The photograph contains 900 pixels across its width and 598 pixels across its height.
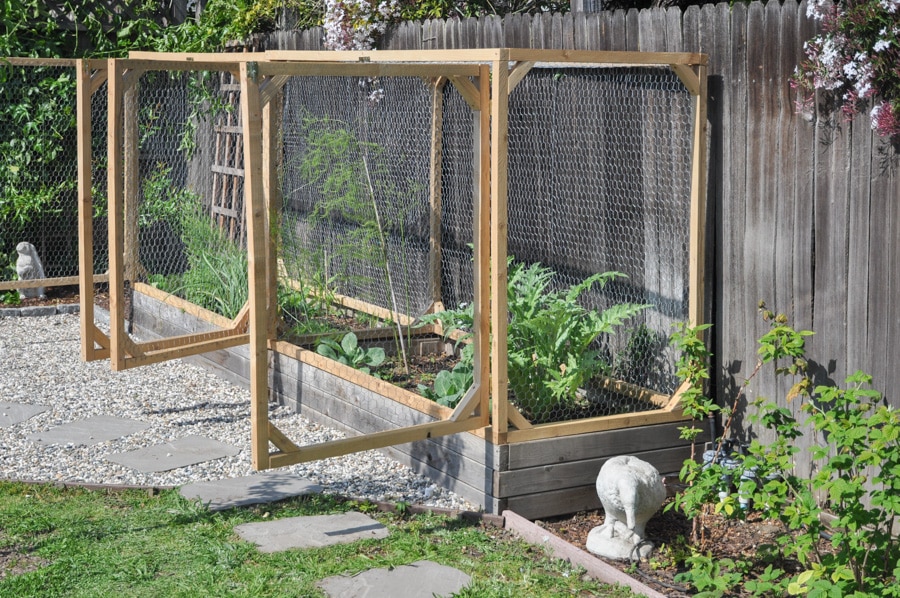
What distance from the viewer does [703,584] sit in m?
3.69

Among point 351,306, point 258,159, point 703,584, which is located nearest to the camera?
point 703,584

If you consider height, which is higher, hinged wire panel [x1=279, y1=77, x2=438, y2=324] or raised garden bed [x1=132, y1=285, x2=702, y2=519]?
hinged wire panel [x1=279, y1=77, x2=438, y2=324]

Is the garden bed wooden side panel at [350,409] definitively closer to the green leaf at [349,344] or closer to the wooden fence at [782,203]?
the green leaf at [349,344]

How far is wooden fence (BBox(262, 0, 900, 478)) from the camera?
4207 millimetres

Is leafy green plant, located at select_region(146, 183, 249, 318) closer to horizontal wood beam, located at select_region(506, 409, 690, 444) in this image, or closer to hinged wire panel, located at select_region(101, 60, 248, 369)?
hinged wire panel, located at select_region(101, 60, 248, 369)

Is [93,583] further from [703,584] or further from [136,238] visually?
[136,238]

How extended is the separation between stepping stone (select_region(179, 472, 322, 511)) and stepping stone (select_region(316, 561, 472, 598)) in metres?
1.01

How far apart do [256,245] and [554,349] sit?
1.55 meters

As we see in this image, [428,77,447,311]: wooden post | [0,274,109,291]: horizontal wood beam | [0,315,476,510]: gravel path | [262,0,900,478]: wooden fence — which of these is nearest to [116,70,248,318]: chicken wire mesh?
[0,315,476,510]: gravel path

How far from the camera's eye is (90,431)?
6172 mm

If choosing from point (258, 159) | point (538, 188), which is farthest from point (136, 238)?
point (258, 159)

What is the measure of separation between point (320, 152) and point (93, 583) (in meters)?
3.23

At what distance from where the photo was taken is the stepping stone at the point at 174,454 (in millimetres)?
5598

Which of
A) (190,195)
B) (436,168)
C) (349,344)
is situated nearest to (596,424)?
(349,344)
